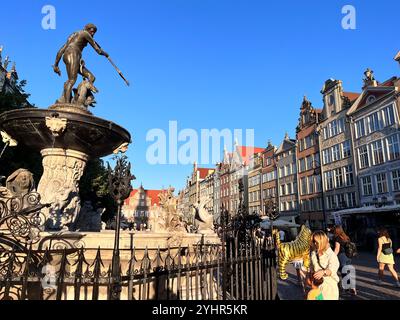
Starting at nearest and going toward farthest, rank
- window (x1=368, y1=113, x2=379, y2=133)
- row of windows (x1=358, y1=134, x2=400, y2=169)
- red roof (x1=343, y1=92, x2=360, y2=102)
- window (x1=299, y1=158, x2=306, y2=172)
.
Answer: row of windows (x1=358, y1=134, x2=400, y2=169) → window (x1=368, y1=113, x2=379, y2=133) → red roof (x1=343, y1=92, x2=360, y2=102) → window (x1=299, y1=158, x2=306, y2=172)

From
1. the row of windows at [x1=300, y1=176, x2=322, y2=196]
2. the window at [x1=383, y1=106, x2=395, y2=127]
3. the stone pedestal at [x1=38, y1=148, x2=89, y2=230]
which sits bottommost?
the stone pedestal at [x1=38, y1=148, x2=89, y2=230]

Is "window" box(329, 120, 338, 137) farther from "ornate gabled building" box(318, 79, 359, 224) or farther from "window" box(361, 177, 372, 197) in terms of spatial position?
"window" box(361, 177, 372, 197)

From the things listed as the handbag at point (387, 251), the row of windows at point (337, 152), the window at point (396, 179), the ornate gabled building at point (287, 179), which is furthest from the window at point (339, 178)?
the handbag at point (387, 251)

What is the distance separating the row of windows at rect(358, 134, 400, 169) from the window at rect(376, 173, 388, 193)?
3.95 feet

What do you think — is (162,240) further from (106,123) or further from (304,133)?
(304,133)

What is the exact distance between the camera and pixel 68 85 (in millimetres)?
7867

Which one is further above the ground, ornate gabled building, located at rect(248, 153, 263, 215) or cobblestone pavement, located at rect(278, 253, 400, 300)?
ornate gabled building, located at rect(248, 153, 263, 215)

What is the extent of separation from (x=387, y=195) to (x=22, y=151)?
95.1 ft

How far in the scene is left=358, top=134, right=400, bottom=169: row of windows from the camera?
27.6 meters

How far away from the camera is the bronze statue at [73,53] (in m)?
7.80

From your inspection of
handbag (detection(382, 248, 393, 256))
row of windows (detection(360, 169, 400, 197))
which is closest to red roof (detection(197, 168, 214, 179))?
row of windows (detection(360, 169, 400, 197))

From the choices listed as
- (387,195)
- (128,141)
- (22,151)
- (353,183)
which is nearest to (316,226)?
(353,183)

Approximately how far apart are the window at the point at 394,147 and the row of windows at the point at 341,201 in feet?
20.6
